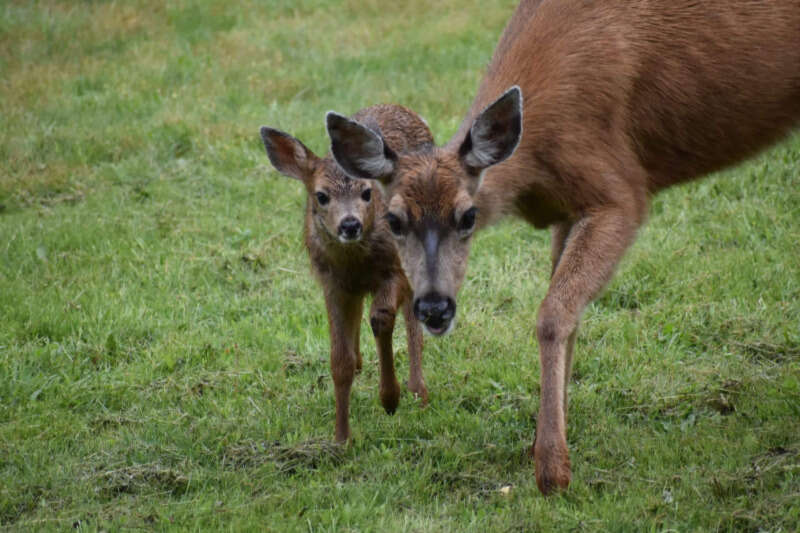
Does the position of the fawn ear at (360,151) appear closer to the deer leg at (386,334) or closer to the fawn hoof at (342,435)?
the deer leg at (386,334)

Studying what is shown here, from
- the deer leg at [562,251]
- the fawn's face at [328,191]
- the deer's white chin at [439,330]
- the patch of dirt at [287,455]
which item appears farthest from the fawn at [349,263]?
the deer's white chin at [439,330]

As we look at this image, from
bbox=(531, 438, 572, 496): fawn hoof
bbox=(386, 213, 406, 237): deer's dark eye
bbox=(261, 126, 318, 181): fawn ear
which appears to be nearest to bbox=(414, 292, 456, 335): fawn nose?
bbox=(386, 213, 406, 237): deer's dark eye

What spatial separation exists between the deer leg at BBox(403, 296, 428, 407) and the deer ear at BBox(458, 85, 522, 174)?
142 centimetres

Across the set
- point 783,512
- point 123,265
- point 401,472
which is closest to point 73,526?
point 401,472

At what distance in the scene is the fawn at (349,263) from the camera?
6113 mm

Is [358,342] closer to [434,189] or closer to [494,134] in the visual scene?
[434,189]

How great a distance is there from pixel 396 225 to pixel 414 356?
1553 mm

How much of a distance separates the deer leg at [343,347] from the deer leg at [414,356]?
327 millimetres

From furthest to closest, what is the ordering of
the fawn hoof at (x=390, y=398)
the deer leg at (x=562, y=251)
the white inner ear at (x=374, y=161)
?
the fawn hoof at (x=390, y=398) → the deer leg at (x=562, y=251) → the white inner ear at (x=374, y=161)

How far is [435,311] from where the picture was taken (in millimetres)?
4965

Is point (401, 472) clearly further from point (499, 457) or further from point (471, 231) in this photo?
point (471, 231)

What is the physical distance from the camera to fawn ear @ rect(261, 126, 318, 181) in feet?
21.4

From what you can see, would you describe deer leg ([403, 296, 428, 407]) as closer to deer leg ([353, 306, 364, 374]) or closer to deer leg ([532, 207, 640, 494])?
deer leg ([353, 306, 364, 374])

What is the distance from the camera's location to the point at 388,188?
5.48 m
